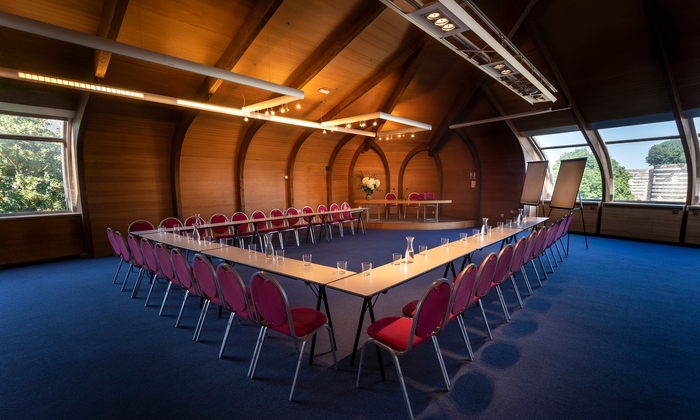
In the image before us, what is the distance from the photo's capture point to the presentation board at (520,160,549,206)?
28.7ft

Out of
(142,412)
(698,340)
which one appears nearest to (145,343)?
(142,412)

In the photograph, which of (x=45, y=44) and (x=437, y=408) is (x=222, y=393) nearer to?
(x=437, y=408)

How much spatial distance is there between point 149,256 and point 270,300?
284 cm

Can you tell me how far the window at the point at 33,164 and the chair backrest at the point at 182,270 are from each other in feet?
21.0

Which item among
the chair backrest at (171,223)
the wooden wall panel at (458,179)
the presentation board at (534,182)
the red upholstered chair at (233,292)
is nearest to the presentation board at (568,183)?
the presentation board at (534,182)

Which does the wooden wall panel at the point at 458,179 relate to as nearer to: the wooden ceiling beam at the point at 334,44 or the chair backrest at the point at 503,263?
the wooden ceiling beam at the point at 334,44

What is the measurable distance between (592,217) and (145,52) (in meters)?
12.5

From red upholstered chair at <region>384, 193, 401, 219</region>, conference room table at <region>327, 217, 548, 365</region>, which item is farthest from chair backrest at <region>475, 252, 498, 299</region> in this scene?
red upholstered chair at <region>384, 193, 401, 219</region>

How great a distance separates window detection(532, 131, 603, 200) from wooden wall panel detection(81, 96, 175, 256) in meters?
12.3

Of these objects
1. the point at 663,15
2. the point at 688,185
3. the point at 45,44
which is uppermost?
the point at 663,15

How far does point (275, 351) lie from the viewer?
3.28 metres

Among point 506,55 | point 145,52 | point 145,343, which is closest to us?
point 145,343

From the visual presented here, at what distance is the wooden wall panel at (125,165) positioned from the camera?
7.41 meters

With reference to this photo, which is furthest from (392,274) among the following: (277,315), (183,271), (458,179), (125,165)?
(458,179)
